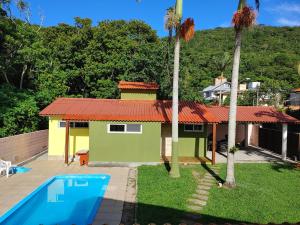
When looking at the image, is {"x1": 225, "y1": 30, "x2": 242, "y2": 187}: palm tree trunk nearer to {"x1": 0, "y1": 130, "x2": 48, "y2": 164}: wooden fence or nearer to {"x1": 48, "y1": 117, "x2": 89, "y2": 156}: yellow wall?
{"x1": 48, "y1": 117, "x2": 89, "y2": 156}: yellow wall

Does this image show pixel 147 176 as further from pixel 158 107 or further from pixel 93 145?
pixel 158 107

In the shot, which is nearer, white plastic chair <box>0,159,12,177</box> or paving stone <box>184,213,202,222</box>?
paving stone <box>184,213,202,222</box>

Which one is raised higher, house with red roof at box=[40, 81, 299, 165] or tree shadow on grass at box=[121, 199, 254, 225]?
house with red roof at box=[40, 81, 299, 165]

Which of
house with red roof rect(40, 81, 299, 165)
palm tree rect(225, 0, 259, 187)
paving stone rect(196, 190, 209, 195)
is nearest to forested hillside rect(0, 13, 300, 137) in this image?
house with red roof rect(40, 81, 299, 165)

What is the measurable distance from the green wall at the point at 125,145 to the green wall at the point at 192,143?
8.43ft

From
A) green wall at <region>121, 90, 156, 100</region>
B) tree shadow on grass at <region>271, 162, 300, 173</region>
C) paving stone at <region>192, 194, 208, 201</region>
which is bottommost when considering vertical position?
paving stone at <region>192, 194, 208, 201</region>

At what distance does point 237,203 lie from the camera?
→ 1138 cm

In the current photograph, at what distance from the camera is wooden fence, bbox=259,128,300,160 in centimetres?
2047

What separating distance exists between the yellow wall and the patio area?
8.65 metres

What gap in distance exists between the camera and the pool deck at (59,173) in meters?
10.6

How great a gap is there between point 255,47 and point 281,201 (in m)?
65.2

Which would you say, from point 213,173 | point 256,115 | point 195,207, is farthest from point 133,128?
point 256,115

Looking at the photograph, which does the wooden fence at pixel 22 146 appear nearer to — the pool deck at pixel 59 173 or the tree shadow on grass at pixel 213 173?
the pool deck at pixel 59 173

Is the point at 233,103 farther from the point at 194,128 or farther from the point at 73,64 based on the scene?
the point at 73,64
